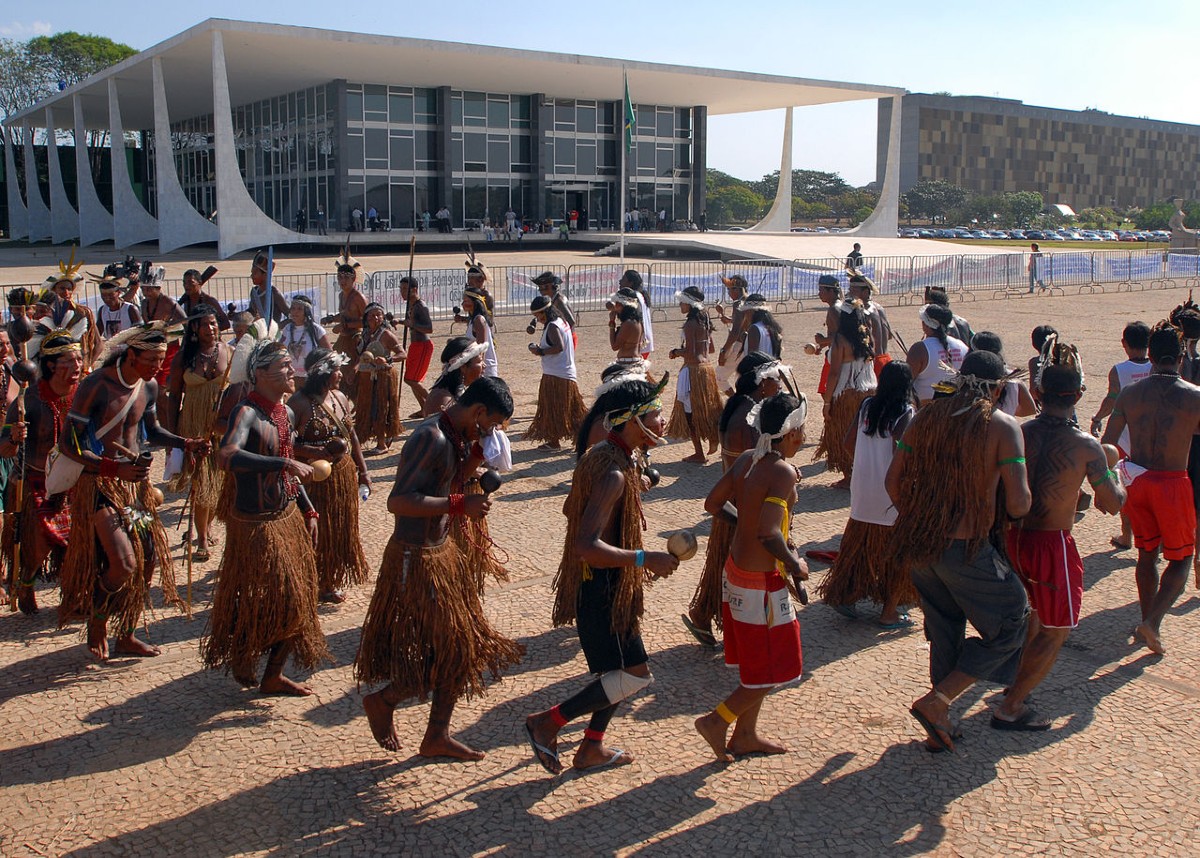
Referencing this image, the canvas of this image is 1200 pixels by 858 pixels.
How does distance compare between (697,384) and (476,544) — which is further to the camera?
(697,384)

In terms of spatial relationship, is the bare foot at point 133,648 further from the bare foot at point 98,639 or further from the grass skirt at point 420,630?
the grass skirt at point 420,630

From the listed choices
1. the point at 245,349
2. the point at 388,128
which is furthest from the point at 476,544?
the point at 388,128

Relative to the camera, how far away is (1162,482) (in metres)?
5.66

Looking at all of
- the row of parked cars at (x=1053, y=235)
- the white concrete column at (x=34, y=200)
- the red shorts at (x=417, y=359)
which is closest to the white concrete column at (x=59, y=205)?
the white concrete column at (x=34, y=200)

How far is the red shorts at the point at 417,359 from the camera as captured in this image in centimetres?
1148

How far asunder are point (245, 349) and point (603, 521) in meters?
2.95

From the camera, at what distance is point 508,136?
4512cm

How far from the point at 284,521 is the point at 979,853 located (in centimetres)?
329

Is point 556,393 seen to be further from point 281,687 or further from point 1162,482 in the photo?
point 1162,482

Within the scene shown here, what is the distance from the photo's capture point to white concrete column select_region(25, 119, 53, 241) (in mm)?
57531

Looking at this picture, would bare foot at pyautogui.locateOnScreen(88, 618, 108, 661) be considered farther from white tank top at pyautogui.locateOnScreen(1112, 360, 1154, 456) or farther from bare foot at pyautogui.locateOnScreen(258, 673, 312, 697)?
white tank top at pyautogui.locateOnScreen(1112, 360, 1154, 456)

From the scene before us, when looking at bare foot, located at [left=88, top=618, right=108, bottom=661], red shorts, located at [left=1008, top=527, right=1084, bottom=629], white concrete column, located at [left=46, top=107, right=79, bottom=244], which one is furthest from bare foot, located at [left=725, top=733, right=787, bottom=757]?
white concrete column, located at [left=46, top=107, right=79, bottom=244]

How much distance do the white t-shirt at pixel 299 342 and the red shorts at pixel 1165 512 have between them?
682 centimetres

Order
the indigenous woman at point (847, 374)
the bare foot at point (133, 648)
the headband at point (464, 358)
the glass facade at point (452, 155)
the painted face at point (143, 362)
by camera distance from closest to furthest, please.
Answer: the headband at point (464, 358) < the painted face at point (143, 362) < the bare foot at point (133, 648) < the indigenous woman at point (847, 374) < the glass facade at point (452, 155)
